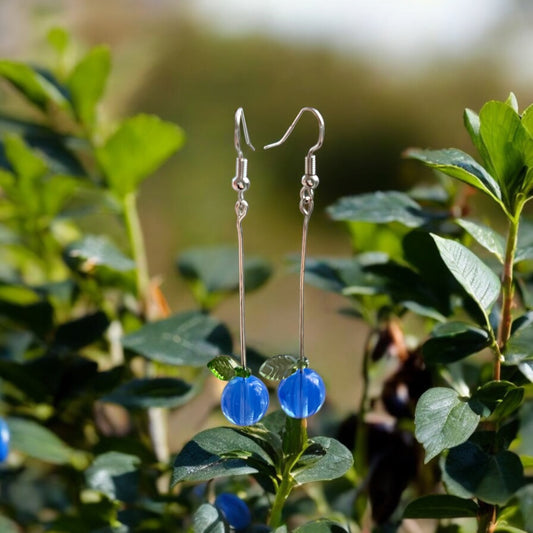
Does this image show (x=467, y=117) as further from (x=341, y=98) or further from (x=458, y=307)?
(x=341, y=98)

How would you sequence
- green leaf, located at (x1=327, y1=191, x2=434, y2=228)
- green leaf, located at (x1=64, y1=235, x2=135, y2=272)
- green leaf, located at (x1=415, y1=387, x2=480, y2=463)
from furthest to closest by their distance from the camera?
green leaf, located at (x1=64, y1=235, x2=135, y2=272) → green leaf, located at (x1=327, y1=191, x2=434, y2=228) → green leaf, located at (x1=415, y1=387, x2=480, y2=463)

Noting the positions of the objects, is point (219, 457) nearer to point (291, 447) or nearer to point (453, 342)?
point (291, 447)

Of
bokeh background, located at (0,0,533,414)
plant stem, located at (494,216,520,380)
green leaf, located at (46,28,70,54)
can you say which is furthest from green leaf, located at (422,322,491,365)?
bokeh background, located at (0,0,533,414)

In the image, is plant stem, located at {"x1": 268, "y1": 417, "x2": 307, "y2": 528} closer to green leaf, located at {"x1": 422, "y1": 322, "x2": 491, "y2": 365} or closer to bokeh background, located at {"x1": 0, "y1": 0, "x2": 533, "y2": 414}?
green leaf, located at {"x1": 422, "y1": 322, "x2": 491, "y2": 365}

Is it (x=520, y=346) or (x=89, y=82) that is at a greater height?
(x=89, y=82)

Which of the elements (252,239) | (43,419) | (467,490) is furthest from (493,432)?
(252,239)

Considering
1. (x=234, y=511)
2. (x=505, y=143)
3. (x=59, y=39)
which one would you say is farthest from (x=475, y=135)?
(x=59, y=39)

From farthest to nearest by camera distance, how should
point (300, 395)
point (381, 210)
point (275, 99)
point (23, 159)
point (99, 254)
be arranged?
1. point (275, 99)
2. point (23, 159)
3. point (99, 254)
4. point (381, 210)
5. point (300, 395)

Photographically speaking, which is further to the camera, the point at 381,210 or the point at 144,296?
the point at 144,296
